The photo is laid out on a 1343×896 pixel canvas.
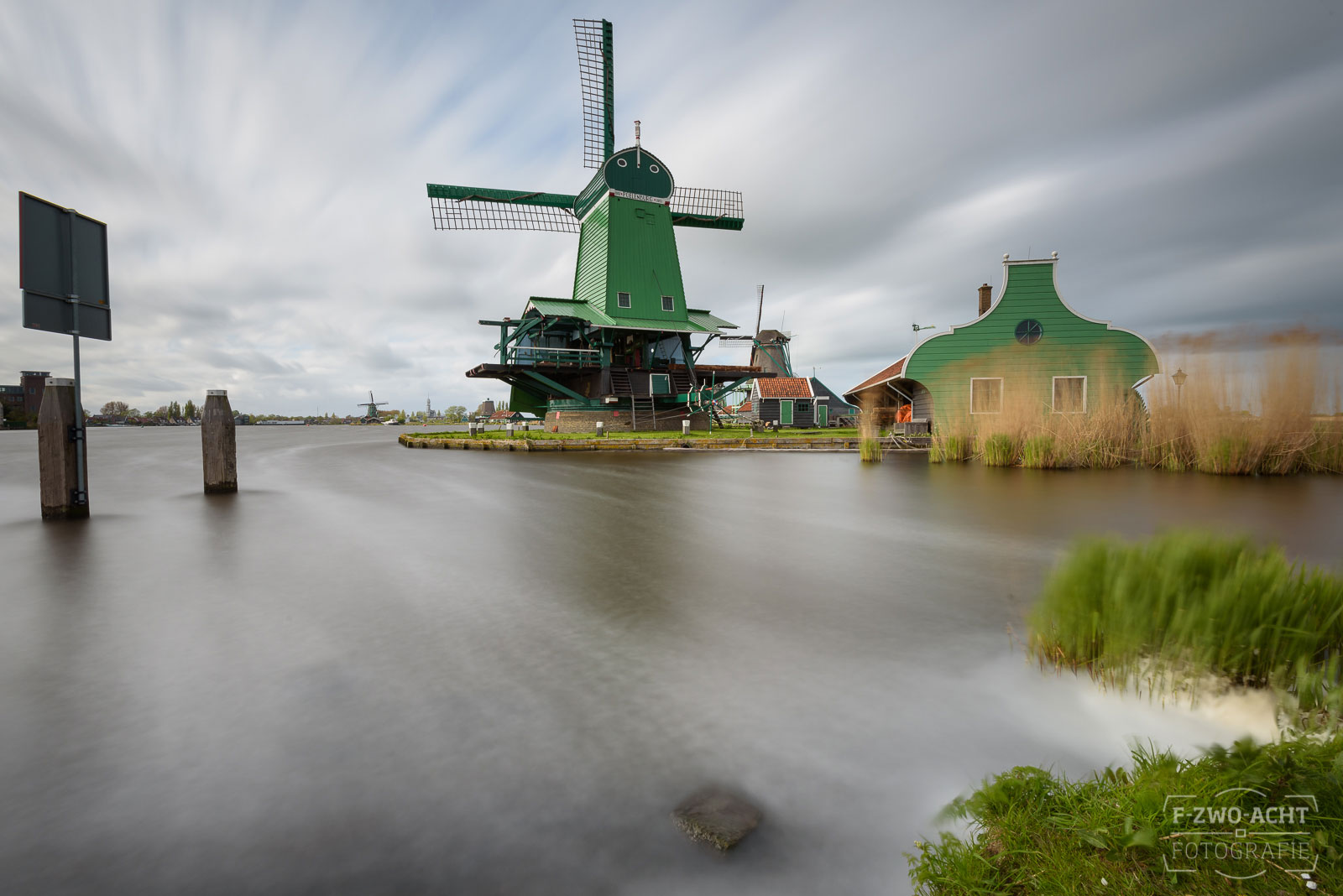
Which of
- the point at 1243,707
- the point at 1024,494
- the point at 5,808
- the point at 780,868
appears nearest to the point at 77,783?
the point at 5,808

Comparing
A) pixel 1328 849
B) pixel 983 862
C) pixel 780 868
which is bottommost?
pixel 780 868

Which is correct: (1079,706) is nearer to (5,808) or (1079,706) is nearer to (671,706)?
(671,706)

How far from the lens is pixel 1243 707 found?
7.39 feet

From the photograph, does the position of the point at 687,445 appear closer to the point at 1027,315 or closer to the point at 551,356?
the point at 551,356

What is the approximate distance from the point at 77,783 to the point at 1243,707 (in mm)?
4267

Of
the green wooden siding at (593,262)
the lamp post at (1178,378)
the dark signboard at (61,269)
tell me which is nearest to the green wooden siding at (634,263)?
the green wooden siding at (593,262)

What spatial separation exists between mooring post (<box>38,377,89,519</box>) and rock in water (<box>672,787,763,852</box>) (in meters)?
7.18

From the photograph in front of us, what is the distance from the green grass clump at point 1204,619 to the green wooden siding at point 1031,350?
1727cm

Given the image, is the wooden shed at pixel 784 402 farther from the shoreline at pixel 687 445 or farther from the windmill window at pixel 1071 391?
the windmill window at pixel 1071 391

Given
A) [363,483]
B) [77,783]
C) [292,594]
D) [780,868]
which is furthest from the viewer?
[363,483]

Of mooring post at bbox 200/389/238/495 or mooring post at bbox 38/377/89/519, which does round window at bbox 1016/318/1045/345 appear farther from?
mooring post at bbox 38/377/89/519

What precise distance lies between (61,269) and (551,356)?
2172cm

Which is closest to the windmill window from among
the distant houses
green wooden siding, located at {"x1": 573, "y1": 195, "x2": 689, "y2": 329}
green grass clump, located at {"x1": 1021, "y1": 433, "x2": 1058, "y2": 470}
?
green grass clump, located at {"x1": 1021, "y1": 433, "x2": 1058, "y2": 470}

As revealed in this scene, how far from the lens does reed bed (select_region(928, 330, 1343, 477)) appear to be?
33.1ft
